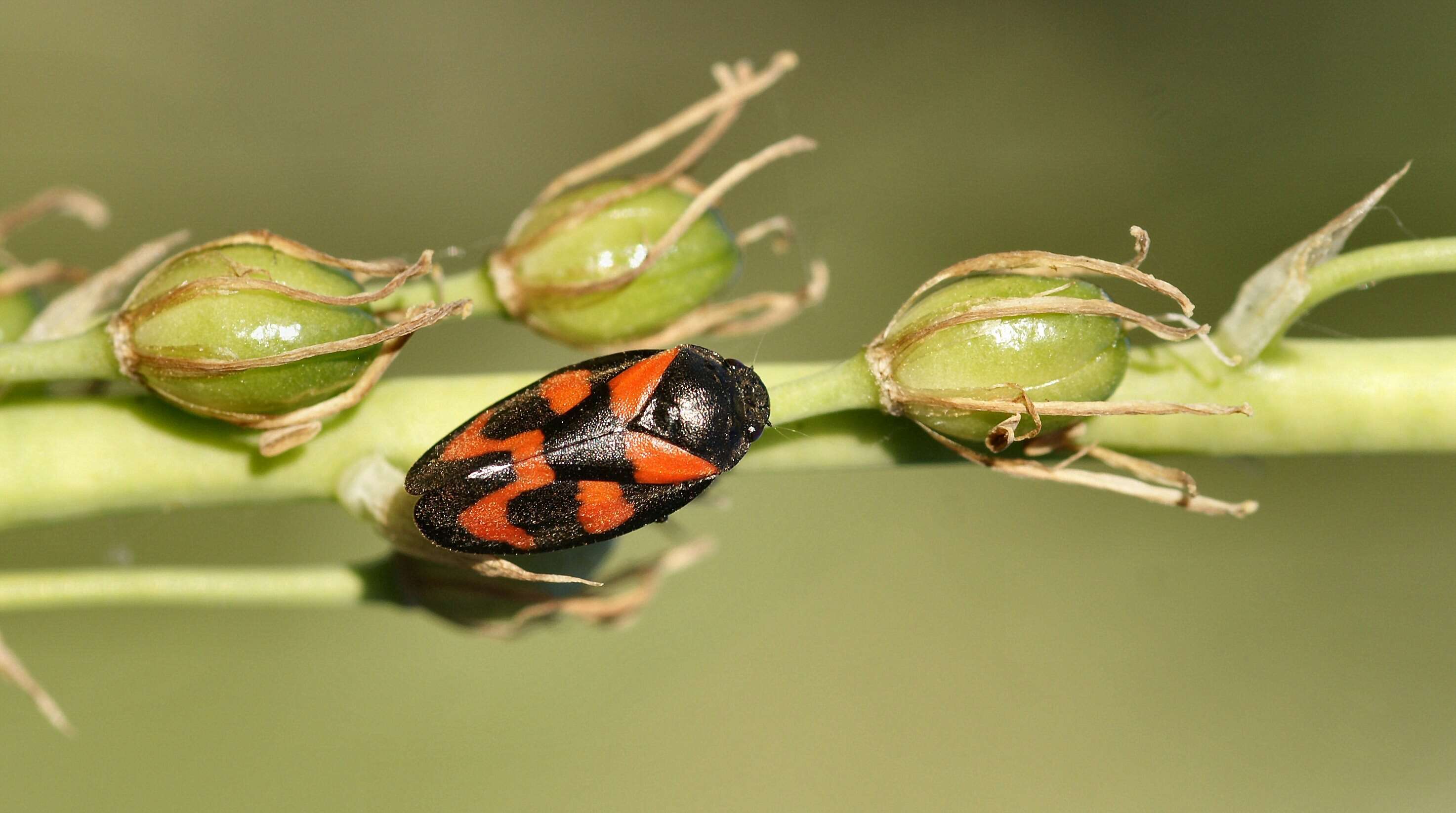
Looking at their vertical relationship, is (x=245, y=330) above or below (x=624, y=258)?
below

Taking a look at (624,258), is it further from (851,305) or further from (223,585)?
(851,305)

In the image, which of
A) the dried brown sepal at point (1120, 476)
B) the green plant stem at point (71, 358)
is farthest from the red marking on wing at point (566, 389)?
the green plant stem at point (71, 358)

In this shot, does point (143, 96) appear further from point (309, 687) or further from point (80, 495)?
point (80, 495)

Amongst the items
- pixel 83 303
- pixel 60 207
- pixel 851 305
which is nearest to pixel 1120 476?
pixel 83 303

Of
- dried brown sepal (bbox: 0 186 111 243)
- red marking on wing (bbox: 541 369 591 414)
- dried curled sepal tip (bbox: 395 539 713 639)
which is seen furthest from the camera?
dried brown sepal (bbox: 0 186 111 243)

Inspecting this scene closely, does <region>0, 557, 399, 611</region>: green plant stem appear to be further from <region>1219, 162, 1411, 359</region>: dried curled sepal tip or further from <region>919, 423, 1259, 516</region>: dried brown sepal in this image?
<region>1219, 162, 1411, 359</region>: dried curled sepal tip

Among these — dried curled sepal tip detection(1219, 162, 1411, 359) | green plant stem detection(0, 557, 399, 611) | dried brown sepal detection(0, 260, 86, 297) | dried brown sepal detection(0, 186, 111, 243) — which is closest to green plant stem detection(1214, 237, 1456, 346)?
dried curled sepal tip detection(1219, 162, 1411, 359)
